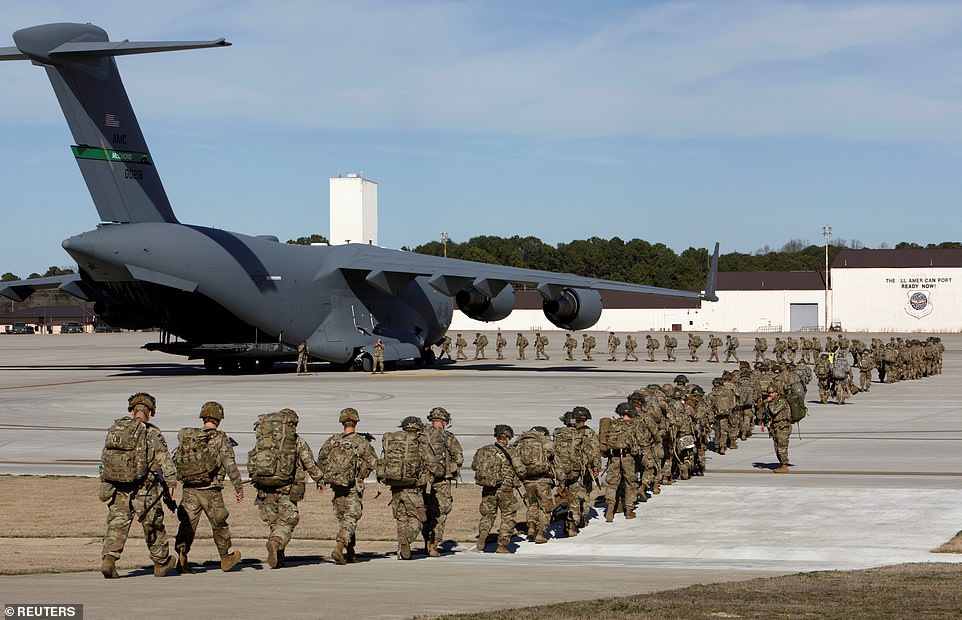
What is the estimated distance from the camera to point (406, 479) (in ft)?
37.9

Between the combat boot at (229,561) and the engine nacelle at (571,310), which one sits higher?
the engine nacelle at (571,310)

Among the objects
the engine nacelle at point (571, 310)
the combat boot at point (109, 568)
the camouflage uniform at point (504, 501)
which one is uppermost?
the engine nacelle at point (571, 310)

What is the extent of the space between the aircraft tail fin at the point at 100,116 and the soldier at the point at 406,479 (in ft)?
71.9

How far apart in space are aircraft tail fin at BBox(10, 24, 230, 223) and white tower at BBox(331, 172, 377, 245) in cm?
2095

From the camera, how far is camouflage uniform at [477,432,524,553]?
12.2 metres

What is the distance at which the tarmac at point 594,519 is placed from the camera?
9211mm

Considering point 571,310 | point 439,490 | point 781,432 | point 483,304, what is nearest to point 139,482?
point 439,490

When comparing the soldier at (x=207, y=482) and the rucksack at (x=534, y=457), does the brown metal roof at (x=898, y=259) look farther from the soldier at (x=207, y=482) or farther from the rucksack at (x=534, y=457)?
the soldier at (x=207, y=482)

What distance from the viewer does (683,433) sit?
16.1 meters

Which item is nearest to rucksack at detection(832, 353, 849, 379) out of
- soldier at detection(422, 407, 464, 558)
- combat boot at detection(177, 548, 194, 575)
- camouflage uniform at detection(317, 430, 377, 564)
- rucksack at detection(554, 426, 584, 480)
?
rucksack at detection(554, 426, 584, 480)

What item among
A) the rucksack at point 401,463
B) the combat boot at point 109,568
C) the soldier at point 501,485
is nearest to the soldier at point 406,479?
the rucksack at point 401,463

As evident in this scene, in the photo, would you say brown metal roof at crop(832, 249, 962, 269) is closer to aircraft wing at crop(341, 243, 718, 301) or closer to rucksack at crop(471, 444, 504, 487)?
aircraft wing at crop(341, 243, 718, 301)

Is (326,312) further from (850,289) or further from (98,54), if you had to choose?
(850,289)

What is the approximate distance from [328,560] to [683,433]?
243 inches
